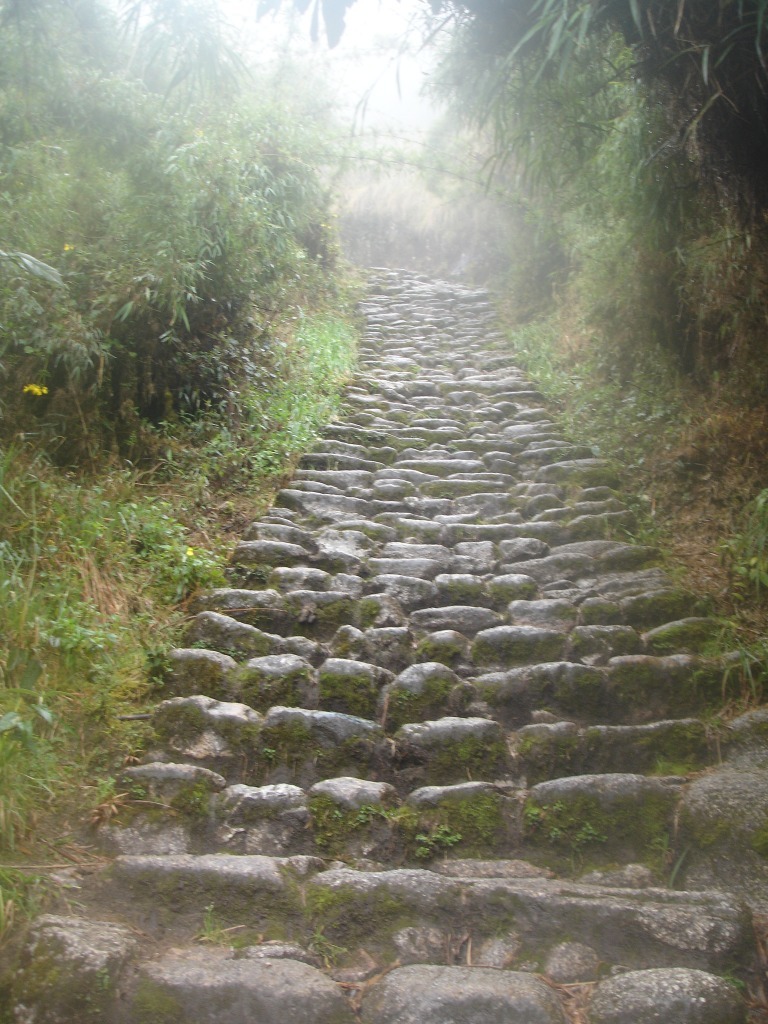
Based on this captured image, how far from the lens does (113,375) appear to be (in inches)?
208

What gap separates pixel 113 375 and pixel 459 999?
13.6 feet

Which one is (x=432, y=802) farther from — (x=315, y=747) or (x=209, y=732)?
(x=209, y=732)

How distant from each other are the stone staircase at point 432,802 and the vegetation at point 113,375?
0.26 meters

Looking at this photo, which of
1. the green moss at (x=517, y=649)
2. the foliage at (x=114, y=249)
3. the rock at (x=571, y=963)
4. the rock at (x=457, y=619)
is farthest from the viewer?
the foliage at (x=114, y=249)

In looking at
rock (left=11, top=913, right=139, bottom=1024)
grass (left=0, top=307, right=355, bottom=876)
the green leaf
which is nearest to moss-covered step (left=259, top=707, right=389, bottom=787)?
grass (left=0, top=307, right=355, bottom=876)

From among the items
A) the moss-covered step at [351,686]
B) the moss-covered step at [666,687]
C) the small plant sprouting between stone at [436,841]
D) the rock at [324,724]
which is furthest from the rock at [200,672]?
the moss-covered step at [666,687]

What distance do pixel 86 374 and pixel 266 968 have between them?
364 cm

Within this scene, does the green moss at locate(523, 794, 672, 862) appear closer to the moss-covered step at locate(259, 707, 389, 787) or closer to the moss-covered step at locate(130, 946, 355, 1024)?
the moss-covered step at locate(259, 707, 389, 787)

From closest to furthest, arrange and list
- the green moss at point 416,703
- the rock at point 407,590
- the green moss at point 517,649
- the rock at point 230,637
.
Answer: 1. the green moss at point 416,703
2. the rock at point 230,637
3. the green moss at point 517,649
4. the rock at point 407,590

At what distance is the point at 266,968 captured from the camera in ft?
7.75

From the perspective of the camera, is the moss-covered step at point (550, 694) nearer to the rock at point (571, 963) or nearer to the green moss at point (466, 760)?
the green moss at point (466, 760)

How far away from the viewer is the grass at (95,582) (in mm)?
2954

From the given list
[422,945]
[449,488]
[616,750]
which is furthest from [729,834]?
[449,488]

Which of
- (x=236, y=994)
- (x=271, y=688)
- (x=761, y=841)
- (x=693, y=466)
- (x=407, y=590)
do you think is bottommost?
(x=236, y=994)
